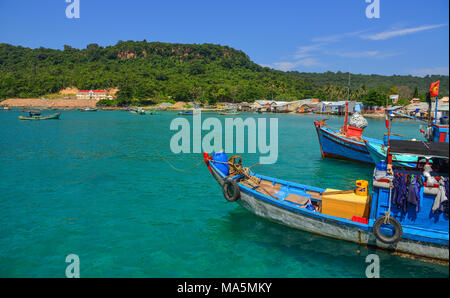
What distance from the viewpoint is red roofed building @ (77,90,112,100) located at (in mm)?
145125

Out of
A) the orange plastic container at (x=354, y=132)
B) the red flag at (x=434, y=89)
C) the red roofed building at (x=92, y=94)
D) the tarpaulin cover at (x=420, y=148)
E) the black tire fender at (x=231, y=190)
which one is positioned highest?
the red roofed building at (x=92, y=94)

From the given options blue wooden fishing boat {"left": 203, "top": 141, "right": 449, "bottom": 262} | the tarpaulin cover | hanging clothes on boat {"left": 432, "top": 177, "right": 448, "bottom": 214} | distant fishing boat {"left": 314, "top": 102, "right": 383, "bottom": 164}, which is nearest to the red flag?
the tarpaulin cover

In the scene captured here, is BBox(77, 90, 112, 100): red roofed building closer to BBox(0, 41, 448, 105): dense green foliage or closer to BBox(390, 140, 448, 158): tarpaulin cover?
BBox(0, 41, 448, 105): dense green foliage

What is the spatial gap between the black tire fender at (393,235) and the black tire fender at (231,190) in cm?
504

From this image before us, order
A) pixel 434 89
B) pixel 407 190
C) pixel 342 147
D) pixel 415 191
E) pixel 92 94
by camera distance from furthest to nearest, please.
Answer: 1. pixel 92 94
2. pixel 342 147
3. pixel 434 89
4. pixel 407 190
5. pixel 415 191

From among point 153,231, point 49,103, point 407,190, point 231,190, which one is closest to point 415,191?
point 407,190

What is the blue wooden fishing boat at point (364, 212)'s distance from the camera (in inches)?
350

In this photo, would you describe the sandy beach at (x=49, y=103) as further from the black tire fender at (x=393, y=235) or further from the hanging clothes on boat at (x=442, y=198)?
the hanging clothes on boat at (x=442, y=198)

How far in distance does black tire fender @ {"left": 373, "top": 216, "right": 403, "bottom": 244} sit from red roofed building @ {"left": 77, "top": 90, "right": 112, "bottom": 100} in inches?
5950

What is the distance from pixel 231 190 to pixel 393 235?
590cm

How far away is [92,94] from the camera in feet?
481

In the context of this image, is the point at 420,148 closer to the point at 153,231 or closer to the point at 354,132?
the point at 153,231

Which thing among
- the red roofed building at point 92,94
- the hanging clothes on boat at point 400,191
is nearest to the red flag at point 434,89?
the hanging clothes on boat at point 400,191
